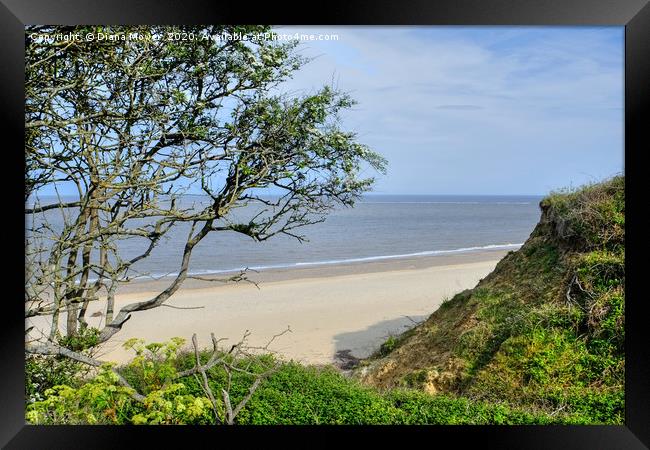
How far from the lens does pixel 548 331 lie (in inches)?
179

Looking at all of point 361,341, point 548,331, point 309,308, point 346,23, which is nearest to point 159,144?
point 346,23

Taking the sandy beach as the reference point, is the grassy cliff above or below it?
above

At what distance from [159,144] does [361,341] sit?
457 centimetres

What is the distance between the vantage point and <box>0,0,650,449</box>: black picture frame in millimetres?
3139

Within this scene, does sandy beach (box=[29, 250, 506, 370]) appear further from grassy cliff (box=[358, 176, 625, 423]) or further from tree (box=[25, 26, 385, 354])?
tree (box=[25, 26, 385, 354])

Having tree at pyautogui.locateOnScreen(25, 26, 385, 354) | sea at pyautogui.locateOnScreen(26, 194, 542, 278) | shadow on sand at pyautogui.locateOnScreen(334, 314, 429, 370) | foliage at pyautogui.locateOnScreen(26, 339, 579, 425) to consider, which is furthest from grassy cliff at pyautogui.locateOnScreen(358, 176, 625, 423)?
sea at pyautogui.locateOnScreen(26, 194, 542, 278)

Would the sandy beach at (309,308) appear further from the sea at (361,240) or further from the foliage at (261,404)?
the foliage at (261,404)

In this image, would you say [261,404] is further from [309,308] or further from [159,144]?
[309,308]

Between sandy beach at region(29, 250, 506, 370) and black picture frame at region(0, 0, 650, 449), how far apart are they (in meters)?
3.54

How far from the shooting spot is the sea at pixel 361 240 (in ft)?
40.5

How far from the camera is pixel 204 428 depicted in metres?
3.38

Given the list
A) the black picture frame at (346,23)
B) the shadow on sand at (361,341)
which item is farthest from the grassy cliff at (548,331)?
the shadow on sand at (361,341)

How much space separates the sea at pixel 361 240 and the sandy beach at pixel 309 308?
1.67 ft

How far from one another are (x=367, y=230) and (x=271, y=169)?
12122 mm
